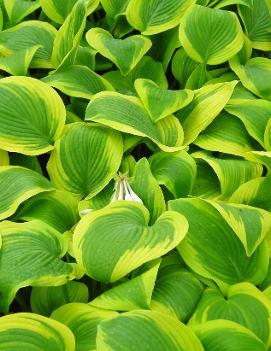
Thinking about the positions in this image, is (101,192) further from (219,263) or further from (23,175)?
(219,263)

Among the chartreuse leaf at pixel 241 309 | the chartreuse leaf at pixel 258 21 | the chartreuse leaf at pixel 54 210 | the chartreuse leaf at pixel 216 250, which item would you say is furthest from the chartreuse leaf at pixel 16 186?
the chartreuse leaf at pixel 258 21

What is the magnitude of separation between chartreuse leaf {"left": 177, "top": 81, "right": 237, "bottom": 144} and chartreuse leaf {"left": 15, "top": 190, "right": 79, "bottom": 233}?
1.00ft

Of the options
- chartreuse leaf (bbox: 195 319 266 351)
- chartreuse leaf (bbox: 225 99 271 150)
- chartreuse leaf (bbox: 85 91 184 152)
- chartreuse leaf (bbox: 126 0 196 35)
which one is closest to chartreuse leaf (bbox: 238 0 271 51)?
chartreuse leaf (bbox: 126 0 196 35)

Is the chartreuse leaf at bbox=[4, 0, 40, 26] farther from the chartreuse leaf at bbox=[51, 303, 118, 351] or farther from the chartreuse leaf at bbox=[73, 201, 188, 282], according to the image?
the chartreuse leaf at bbox=[51, 303, 118, 351]

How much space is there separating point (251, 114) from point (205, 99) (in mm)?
112

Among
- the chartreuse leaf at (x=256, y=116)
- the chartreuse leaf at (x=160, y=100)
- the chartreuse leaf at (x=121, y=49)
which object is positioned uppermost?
the chartreuse leaf at (x=121, y=49)

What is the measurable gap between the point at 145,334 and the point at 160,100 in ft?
2.02

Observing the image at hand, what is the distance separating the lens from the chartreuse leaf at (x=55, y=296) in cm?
113

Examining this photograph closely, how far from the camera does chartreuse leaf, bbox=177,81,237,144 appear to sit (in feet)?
4.61

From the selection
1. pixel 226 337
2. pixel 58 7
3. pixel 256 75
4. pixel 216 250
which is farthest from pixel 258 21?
pixel 226 337

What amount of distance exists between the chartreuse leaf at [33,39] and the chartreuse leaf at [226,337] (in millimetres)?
836

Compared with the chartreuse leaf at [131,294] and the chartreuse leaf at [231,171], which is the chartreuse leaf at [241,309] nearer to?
the chartreuse leaf at [131,294]

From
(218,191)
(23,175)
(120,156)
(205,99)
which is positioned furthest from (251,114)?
(23,175)

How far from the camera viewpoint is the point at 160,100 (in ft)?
4.60
